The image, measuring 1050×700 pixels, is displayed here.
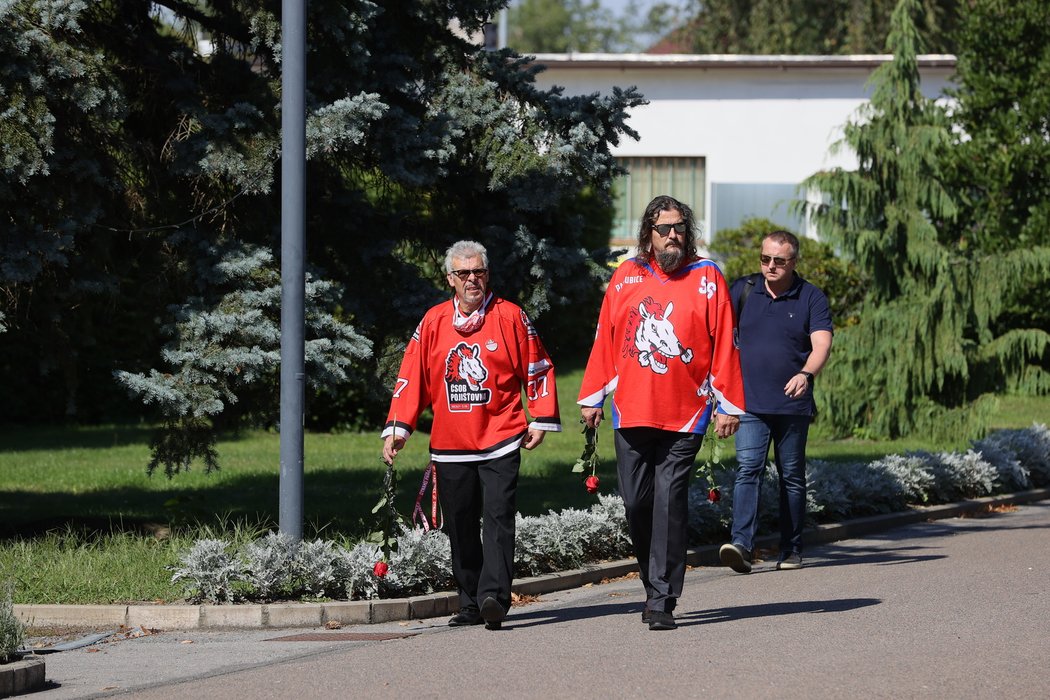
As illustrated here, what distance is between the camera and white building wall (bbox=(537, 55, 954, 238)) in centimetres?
2822

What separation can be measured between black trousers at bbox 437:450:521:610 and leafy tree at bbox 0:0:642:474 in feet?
8.47

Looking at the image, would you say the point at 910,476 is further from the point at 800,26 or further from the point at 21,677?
the point at 800,26

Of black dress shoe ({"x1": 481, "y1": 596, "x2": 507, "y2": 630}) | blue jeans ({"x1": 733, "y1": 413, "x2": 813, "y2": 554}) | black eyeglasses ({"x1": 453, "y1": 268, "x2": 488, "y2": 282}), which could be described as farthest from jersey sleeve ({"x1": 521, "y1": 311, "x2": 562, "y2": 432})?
blue jeans ({"x1": 733, "y1": 413, "x2": 813, "y2": 554})

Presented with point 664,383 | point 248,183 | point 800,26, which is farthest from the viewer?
point 800,26

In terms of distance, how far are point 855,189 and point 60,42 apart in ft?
35.1

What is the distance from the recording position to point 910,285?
1759cm

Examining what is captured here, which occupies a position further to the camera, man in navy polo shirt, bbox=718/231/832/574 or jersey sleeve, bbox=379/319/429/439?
man in navy polo shirt, bbox=718/231/832/574

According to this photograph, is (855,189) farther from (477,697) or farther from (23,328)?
(477,697)

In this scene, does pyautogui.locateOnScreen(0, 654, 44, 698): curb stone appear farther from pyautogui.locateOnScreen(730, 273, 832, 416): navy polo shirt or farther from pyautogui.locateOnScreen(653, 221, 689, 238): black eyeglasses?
pyautogui.locateOnScreen(730, 273, 832, 416): navy polo shirt

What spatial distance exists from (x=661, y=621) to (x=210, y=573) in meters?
2.44

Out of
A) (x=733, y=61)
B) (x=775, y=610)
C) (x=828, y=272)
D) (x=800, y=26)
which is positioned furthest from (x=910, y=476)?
(x=800, y=26)

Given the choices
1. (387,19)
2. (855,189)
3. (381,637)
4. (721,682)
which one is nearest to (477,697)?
(721,682)

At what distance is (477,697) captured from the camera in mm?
5953

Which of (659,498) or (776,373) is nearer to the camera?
(659,498)
